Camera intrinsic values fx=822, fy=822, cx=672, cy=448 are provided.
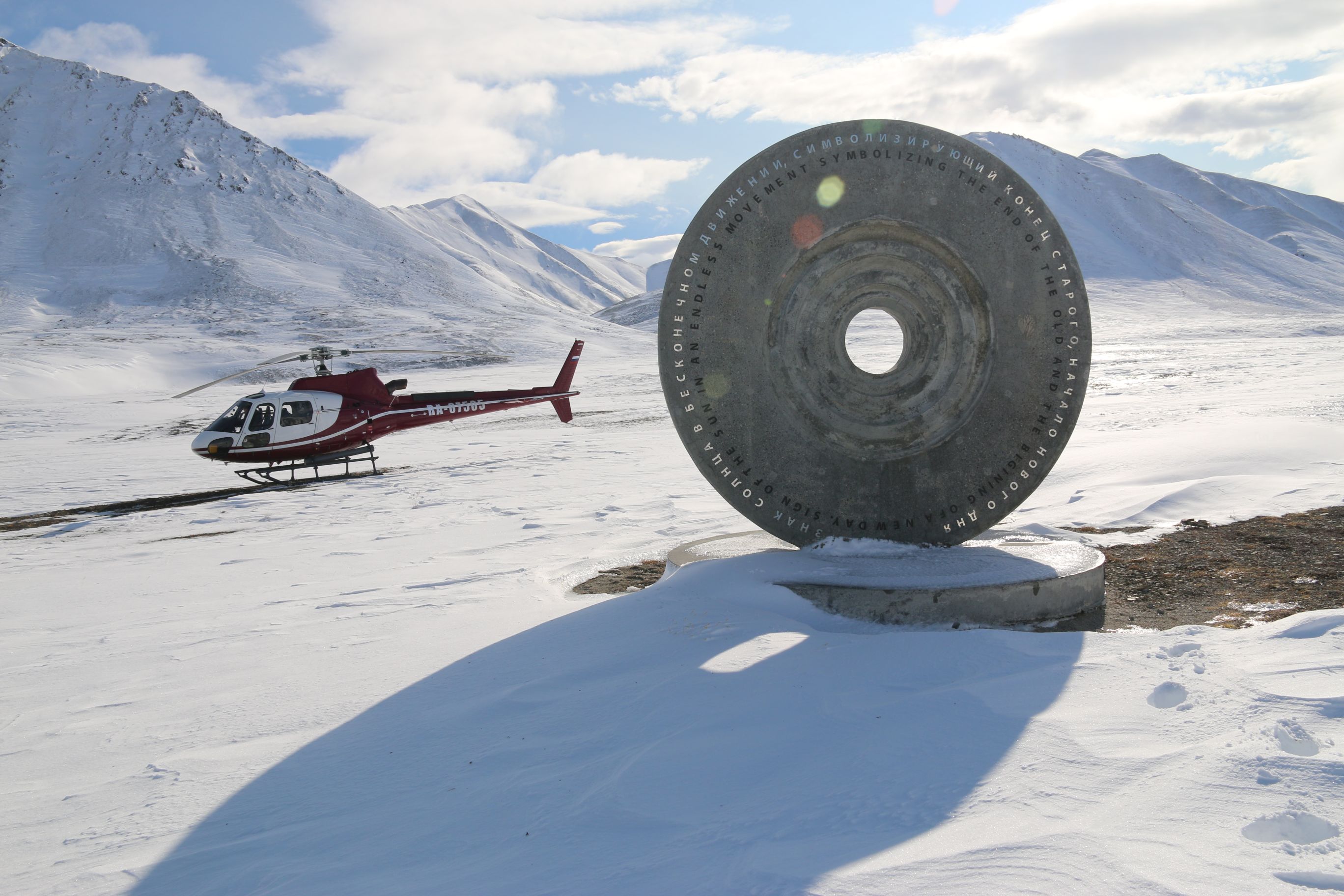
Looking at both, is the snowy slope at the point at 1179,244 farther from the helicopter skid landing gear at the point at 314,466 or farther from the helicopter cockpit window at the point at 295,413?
the helicopter cockpit window at the point at 295,413

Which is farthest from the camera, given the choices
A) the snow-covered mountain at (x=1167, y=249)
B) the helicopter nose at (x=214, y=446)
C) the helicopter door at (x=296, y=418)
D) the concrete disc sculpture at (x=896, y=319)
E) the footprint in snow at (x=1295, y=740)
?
the snow-covered mountain at (x=1167, y=249)

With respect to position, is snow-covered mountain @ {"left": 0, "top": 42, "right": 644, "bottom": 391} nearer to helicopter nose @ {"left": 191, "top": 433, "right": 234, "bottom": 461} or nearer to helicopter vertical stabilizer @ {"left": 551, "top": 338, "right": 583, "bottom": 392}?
helicopter vertical stabilizer @ {"left": 551, "top": 338, "right": 583, "bottom": 392}

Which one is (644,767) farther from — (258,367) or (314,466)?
(314,466)

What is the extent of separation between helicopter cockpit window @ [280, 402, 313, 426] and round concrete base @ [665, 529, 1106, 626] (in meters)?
11.6

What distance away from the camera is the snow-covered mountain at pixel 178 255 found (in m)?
70.2

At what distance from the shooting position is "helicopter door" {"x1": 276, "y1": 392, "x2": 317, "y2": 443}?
14.8 meters

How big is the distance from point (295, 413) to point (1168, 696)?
48.1 feet

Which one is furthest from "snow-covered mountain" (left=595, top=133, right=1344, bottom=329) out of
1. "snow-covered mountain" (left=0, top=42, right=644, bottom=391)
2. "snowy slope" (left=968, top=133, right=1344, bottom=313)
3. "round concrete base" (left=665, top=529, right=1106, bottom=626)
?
"round concrete base" (left=665, top=529, right=1106, bottom=626)

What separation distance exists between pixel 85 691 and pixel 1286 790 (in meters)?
5.62

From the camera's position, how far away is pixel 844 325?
5723mm

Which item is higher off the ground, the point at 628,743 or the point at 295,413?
the point at 295,413

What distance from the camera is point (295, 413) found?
15.0 m

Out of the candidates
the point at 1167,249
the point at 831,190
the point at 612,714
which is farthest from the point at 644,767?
the point at 1167,249

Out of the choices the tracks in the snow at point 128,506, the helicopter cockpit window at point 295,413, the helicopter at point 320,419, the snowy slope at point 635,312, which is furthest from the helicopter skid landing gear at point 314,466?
the snowy slope at point 635,312
